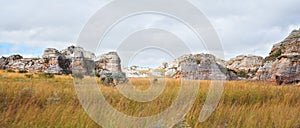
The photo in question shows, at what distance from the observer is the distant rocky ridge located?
17125 mm

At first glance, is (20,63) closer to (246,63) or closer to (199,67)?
(199,67)

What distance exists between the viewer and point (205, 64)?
26328 millimetres

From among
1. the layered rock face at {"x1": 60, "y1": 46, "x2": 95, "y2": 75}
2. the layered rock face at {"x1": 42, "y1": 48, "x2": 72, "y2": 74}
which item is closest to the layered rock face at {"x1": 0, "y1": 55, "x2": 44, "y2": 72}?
the layered rock face at {"x1": 42, "y1": 48, "x2": 72, "y2": 74}

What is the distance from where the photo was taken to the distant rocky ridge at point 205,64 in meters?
17.1

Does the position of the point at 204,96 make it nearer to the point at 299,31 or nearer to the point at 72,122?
the point at 72,122

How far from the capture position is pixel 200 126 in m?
5.41

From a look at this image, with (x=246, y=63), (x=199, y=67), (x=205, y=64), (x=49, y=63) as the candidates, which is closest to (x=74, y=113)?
(x=205, y=64)

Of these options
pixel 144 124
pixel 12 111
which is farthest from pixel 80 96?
pixel 144 124

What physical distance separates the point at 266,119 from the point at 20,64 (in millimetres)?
50971

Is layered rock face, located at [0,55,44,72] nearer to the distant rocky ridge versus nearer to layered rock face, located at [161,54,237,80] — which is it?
the distant rocky ridge

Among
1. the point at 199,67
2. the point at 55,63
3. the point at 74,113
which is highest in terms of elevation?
the point at 55,63

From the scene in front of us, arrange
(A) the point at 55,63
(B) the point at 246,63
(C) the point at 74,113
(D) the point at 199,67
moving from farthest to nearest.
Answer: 1. (A) the point at 55,63
2. (B) the point at 246,63
3. (D) the point at 199,67
4. (C) the point at 74,113

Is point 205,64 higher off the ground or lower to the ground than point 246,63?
lower

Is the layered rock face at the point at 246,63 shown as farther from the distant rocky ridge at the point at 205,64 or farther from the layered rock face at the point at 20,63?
the layered rock face at the point at 20,63
